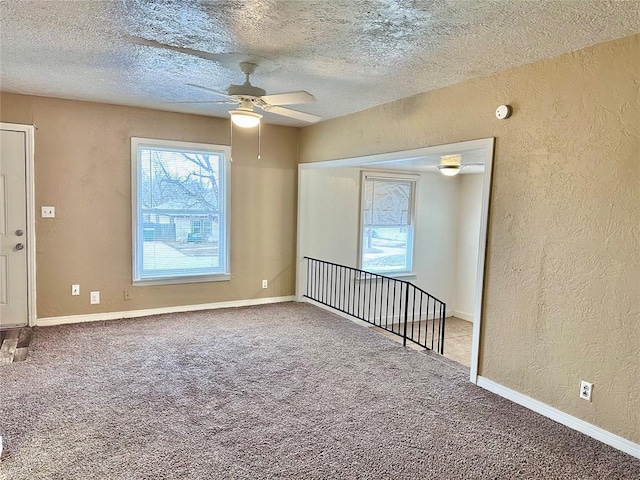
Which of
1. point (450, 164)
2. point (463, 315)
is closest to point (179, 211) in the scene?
point (450, 164)

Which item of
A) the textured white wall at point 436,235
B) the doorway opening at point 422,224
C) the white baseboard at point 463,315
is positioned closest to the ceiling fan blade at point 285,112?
the doorway opening at point 422,224

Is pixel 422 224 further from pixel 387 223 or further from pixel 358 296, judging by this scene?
pixel 358 296

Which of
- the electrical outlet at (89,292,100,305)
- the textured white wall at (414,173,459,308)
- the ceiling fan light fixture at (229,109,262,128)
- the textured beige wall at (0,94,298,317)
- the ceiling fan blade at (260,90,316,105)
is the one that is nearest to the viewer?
the ceiling fan blade at (260,90,316,105)

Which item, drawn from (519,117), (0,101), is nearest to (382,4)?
(519,117)

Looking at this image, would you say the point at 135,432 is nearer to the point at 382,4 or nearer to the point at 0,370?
the point at 0,370

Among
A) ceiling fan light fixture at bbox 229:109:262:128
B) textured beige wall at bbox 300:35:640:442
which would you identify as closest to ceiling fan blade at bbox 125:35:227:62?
ceiling fan light fixture at bbox 229:109:262:128

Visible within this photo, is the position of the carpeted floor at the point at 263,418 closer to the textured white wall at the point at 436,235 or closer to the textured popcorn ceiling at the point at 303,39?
the textured popcorn ceiling at the point at 303,39

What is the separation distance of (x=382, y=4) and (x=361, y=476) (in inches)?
93.8

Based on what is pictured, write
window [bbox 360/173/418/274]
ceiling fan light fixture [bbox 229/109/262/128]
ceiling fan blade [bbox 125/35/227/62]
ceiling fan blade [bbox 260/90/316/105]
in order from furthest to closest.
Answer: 1. window [bbox 360/173/418/274]
2. ceiling fan light fixture [bbox 229/109/262/128]
3. ceiling fan blade [bbox 260/90/316/105]
4. ceiling fan blade [bbox 125/35/227/62]

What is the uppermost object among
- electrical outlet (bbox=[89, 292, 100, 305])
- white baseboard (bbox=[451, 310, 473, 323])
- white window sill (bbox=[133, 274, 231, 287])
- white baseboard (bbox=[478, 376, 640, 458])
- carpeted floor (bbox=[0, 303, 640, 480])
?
white window sill (bbox=[133, 274, 231, 287])

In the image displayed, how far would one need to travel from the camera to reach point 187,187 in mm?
5293

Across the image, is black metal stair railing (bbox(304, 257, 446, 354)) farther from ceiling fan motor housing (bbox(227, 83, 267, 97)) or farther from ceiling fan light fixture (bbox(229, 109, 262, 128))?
ceiling fan motor housing (bbox(227, 83, 267, 97))

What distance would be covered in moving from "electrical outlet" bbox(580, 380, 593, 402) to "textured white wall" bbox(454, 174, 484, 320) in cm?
504

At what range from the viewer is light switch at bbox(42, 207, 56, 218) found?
4539mm
